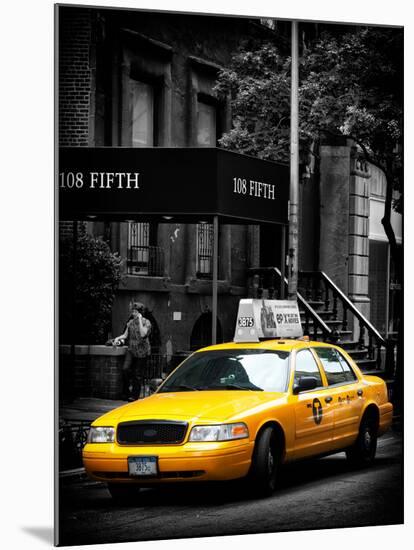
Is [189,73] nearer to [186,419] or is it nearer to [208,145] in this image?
[208,145]

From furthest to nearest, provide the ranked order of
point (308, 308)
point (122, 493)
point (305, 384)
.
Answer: point (308, 308) < point (305, 384) < point (122, 493)

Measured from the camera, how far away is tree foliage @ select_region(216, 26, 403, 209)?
12.6 m

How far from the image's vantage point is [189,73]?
12.9 meters

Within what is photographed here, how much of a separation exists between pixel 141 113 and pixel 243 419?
3.87 metres

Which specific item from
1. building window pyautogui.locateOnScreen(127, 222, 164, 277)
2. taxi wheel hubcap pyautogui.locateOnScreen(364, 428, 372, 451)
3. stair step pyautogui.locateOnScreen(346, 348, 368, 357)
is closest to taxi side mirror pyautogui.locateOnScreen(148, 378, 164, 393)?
building window pyautogui.locateOnScreen(127, 222, 164, 277)

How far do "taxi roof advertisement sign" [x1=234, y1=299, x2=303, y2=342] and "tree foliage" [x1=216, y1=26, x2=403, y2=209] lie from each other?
1733 millimetres

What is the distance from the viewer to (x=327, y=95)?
13.1 metres

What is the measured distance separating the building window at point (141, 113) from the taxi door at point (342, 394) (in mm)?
2947

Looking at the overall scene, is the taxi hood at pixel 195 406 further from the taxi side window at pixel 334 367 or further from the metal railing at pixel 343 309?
the metal railing at pixel 343 309

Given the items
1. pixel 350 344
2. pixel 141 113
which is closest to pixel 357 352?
pixel 350 344

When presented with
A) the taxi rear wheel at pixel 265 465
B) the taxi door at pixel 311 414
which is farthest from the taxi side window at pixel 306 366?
the taxi rear wheel at pixel 265 465

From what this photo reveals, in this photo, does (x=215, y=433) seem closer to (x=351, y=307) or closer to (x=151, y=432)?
(x=151, y=432)

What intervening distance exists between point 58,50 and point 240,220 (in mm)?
3403

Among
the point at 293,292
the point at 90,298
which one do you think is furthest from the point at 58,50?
the point at 293,292
